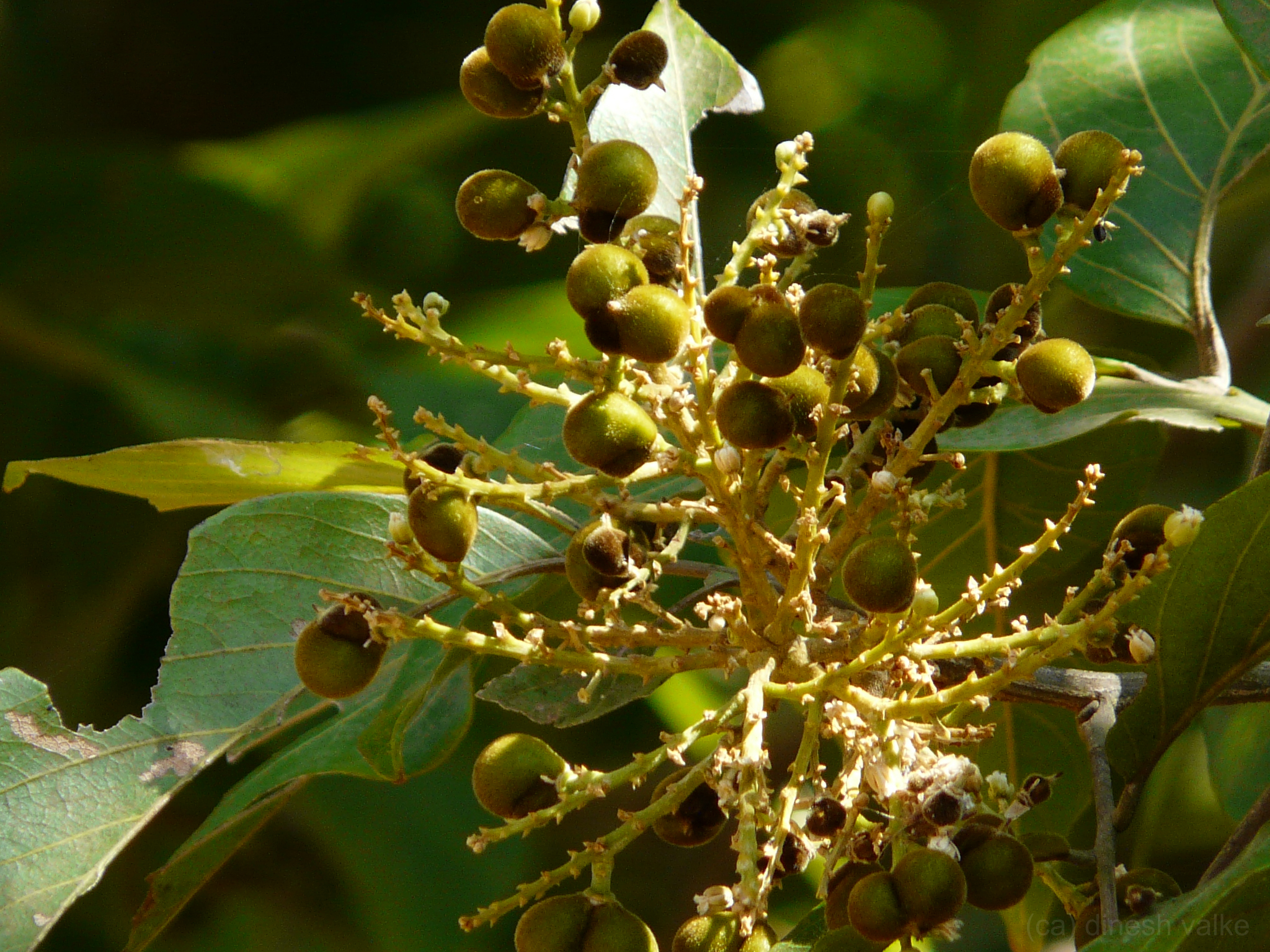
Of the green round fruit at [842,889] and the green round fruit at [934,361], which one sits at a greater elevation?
the green round fruit at [934,361]

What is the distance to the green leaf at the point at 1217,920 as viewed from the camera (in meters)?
0.88

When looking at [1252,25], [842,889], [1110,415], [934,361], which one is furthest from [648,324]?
[1252,25]

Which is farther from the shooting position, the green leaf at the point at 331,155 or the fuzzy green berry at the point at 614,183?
the green leaf at the point at 331,155

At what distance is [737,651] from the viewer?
1.13 meters

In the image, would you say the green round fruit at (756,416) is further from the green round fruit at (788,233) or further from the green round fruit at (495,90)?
the green round fruit at (495,90)

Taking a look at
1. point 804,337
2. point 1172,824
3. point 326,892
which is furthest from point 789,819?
point 326,892

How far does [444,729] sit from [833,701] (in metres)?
0.48

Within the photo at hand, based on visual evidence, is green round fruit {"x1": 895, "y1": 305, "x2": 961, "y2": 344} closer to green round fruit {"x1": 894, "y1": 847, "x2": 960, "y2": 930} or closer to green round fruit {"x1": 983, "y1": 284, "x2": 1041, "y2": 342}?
green round fruit {"x1": 983, "y1": 284, "x2": 1041, "y2": 342}

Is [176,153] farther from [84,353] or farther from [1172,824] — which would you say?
[1172,824]

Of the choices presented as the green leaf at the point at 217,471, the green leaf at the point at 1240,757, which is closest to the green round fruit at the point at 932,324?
the green leaf at the point at 217,471

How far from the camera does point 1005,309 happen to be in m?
1.12

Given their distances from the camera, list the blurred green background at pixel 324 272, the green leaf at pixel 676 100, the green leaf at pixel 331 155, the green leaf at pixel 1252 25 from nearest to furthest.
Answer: the green leaf at pixel 1252 25 → the green leaf at pixel 676 100 → the blurred green background at pixel 324 272 → the green leaf at pixel 331 155

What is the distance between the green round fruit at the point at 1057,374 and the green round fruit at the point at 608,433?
0.30 meters

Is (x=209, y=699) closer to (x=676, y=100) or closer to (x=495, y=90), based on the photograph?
(x=495, y=90)
